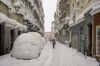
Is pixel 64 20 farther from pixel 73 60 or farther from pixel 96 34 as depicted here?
pixel 73 60

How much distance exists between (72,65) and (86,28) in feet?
33.8

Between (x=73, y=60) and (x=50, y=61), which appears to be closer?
(x=50, y=61)

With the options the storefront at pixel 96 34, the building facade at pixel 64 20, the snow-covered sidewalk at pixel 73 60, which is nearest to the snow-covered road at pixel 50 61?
the snow-covered sidewalk at pixel 73 60

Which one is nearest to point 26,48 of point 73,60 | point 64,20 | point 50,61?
point 50,61

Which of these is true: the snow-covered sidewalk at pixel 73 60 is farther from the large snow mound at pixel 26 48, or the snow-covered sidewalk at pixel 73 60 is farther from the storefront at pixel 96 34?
the large snow mound at pixel 26 48

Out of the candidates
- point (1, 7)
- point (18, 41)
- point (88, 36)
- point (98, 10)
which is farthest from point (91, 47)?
point (1, 7)

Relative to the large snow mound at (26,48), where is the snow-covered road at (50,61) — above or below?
below

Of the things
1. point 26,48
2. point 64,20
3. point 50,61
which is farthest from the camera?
point 64,20

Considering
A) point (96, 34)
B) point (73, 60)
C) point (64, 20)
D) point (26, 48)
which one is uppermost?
point (64, 20)

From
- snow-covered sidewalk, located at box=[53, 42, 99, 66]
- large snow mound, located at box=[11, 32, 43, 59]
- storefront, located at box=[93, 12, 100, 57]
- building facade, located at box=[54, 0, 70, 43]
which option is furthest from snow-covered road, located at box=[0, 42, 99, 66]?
building facade, located at box=[54, 0, 70, 43]

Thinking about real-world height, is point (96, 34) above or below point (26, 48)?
above

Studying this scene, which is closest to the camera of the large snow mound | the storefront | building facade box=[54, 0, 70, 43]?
the large snow mound

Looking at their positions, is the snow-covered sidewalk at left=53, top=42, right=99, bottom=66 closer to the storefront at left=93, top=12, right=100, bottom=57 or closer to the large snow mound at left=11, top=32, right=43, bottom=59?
the storefront at left=93, top=12, right=100, bottom=57

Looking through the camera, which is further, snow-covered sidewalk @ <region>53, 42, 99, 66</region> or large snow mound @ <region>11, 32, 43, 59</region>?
large snow mound @ <region>11, 32, 43, 59</region>
